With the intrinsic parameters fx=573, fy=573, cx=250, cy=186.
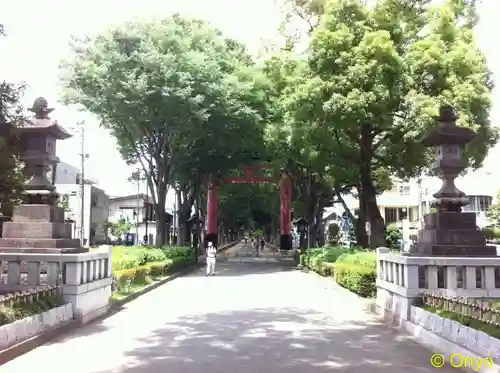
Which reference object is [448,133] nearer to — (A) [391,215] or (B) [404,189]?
(A) [391,215]

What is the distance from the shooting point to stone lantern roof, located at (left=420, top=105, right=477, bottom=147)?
39.2 feet

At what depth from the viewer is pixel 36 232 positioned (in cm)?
1144

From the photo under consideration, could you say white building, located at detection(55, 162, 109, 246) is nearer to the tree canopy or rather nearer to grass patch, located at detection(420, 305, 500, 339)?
the tree canopy

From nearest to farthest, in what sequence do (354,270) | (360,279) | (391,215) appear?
(360,279) < (354,270) < (391,215)

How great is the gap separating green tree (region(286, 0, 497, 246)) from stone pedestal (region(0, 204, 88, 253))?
10.7 metres

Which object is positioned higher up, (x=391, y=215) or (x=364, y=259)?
(x=391, y=215)

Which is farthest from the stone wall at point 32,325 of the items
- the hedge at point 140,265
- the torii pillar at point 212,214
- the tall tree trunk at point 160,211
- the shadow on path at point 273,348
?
the torii pillar at point 212,214

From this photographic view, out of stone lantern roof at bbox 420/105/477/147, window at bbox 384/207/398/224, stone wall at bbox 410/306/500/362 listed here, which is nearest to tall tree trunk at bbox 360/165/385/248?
stone lantern roof at bbox 420/105/477/147

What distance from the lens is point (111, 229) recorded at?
201 ft

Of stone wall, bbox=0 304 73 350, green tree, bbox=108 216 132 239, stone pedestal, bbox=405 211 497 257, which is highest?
green tree, bbox=108 216 132 239

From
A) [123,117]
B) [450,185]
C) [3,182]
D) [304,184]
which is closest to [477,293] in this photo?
[450,185]

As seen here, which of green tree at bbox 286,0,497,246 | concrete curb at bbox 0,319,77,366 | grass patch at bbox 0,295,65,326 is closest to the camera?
concrete curb at bbox 0,319,77,366

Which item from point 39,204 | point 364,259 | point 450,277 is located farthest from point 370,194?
point 39,204

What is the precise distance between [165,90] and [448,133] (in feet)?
45.1
